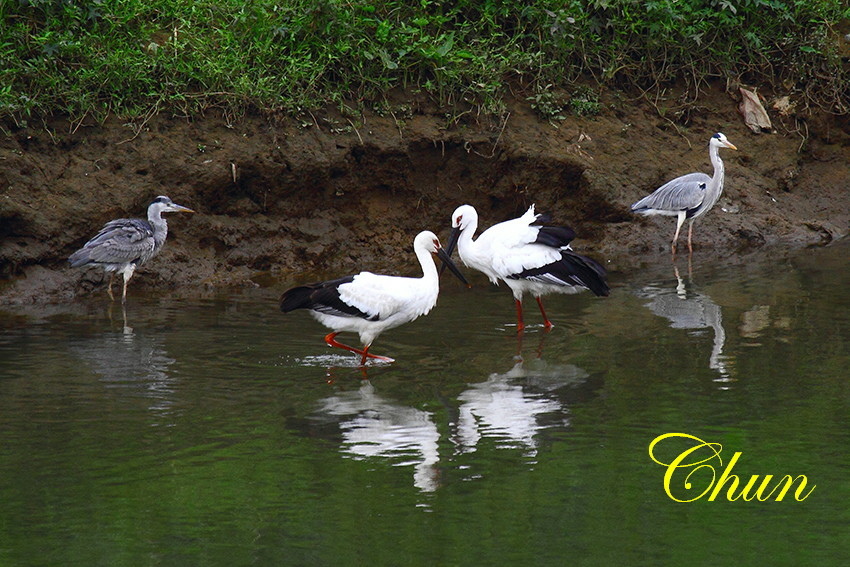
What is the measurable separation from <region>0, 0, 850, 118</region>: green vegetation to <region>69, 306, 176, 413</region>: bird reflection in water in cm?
300

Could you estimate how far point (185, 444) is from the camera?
6309mm

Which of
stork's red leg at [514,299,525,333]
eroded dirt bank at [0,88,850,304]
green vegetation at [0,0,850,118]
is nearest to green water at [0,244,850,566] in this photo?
stork's red leg at [514,299,525,333]

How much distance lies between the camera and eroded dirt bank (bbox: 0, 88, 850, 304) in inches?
431

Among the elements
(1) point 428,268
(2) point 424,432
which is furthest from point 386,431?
(1) point 428,268

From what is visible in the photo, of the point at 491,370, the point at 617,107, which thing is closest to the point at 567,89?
the point at 617,107

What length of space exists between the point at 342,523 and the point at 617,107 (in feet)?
29.8

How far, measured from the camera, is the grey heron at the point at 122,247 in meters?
10.3

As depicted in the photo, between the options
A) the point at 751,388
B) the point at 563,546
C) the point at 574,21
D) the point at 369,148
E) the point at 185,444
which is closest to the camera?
the point at 563,546

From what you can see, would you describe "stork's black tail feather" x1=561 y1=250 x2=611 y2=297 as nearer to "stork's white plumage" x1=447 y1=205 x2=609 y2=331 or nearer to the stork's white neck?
"stork's white plumage" x1=447 y1=205 x2=609 y2=331

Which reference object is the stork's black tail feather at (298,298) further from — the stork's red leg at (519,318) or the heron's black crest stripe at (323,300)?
the stork's red leg at (519,318)

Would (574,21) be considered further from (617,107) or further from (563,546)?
(563,546)

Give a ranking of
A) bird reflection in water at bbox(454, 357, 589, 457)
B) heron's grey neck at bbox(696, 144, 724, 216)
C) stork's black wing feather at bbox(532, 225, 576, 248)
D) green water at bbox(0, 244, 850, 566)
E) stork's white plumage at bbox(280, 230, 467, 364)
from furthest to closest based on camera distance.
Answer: heron's grey neck at bbox(696, 144, 724, 216) → stork's black wing feather at bbox(532, 225, 576, 248) → stork's white plumage at bbox(280, 230, 467, 364) → bird reflection in water at bbox(454, 357, 589, 457) → green water at bbox(0, 244, 850, 566)

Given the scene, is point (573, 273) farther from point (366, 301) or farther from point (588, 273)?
point (366, 301)

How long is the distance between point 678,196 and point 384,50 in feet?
11.1
